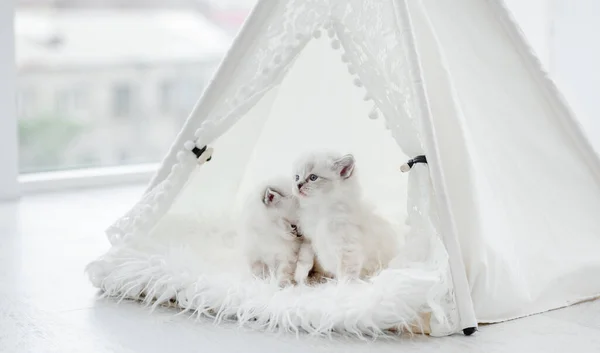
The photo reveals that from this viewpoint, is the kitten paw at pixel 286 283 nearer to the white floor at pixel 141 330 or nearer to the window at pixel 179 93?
the white floor at pixel 141 330

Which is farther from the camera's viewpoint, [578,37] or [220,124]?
[578,37]

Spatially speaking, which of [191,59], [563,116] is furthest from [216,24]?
[563,116]

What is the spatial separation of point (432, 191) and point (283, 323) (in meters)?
0.42

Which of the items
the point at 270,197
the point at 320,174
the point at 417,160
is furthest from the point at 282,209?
the point at 417,160

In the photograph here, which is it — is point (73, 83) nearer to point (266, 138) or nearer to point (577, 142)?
point (266, 138)

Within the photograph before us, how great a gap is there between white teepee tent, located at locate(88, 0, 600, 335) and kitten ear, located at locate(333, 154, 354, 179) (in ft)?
0.36

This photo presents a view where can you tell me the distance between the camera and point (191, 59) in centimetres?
442

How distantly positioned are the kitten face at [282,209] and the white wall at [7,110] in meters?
1.64

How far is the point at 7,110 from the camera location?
344 cm

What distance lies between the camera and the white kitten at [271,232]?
7.10 ft

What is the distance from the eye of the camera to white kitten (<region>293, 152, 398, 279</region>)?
81.7 inches

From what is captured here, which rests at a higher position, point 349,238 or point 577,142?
point 577,142

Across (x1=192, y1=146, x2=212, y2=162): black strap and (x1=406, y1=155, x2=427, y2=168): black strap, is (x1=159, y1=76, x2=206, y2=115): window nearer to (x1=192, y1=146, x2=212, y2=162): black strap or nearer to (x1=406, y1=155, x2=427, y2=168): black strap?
(x1=192, y1=146, x2=212, y2=162): black strap

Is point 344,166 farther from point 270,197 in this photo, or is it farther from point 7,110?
point 7,110
